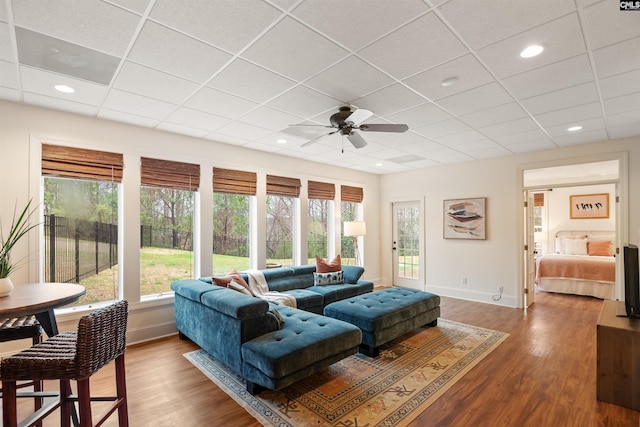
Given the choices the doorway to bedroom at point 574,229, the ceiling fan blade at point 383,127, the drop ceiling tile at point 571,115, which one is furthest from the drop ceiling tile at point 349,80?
the doorway to bedroom at point 574,229

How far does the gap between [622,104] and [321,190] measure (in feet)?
14.3

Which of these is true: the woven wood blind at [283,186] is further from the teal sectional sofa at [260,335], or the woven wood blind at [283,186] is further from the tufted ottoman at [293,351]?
the tufted ottoman at [293,351]

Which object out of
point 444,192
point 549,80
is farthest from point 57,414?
point 444,192

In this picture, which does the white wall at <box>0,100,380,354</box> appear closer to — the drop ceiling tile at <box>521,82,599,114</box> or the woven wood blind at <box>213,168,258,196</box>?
the woven wood blind at <box>213,168,258,196</box>

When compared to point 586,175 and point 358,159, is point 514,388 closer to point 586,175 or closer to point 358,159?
point 358,159

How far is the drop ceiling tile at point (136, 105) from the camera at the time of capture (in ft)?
9.98

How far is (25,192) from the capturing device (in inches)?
126

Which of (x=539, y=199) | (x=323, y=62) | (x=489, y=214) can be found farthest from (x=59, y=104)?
(x=539, y=199)

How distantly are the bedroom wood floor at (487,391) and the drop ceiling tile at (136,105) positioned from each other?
8.97ft

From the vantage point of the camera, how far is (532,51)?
2.26 metres

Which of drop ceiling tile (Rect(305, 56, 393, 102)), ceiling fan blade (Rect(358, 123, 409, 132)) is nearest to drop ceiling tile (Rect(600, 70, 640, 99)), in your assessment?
ceiling fan blade (Rect(358, 123, 409, 132))

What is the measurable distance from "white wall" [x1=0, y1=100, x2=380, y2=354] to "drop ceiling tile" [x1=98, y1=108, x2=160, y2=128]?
12 centimetres

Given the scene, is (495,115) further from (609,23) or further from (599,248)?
(599,248)

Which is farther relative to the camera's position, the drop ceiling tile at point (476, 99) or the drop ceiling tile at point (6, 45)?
the drop ceiling tile at point (476, 99)
